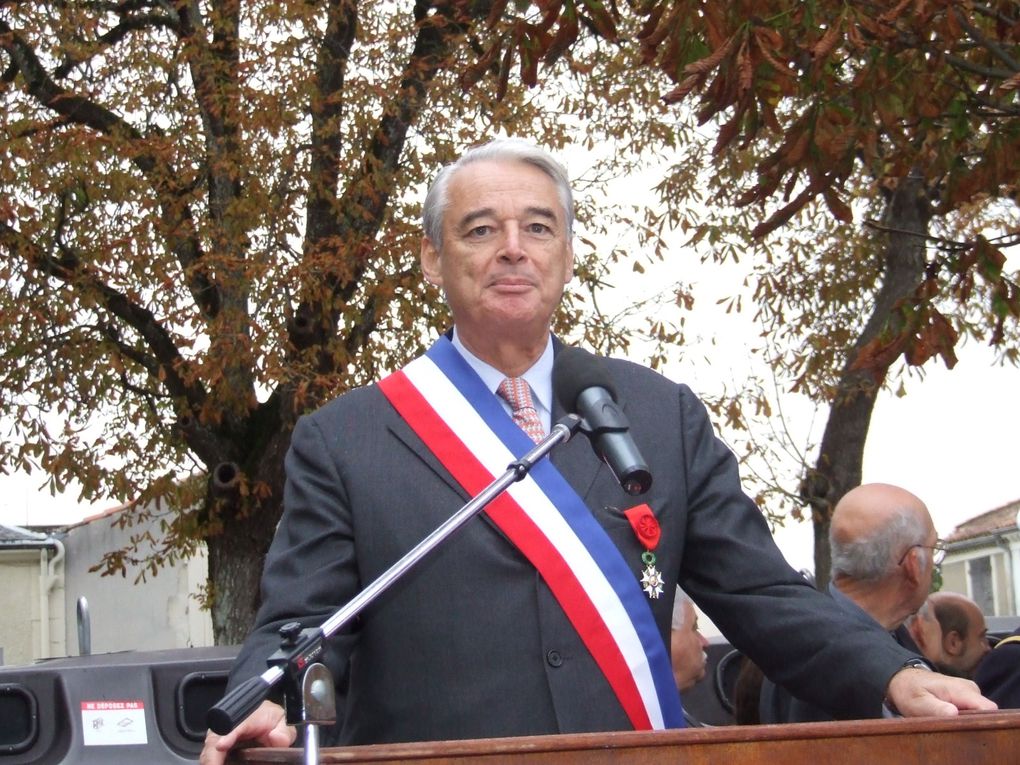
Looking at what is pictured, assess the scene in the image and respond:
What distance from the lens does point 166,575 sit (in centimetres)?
3095

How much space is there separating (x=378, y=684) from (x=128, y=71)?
447 inches

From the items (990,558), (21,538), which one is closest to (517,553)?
(990,558)

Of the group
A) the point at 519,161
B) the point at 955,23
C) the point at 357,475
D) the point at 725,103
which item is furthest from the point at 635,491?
the point at 955,23

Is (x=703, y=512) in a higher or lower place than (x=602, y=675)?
higher

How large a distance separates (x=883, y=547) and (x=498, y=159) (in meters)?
1.99

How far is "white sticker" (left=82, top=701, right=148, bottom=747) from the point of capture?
5.60 metres

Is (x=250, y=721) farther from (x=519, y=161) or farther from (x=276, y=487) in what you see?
(x=276, y=487)

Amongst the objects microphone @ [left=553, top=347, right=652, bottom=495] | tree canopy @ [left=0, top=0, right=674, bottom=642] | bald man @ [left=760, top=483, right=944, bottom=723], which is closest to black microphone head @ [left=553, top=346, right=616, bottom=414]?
microphone @ [left=553, top=347, right=652, bottom=495]

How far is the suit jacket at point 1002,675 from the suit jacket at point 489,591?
1724mm

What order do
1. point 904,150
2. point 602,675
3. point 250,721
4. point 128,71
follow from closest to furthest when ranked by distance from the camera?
point 250,721
point 602,675
point 904,150
point 128,71

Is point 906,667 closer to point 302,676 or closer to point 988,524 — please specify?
point 302,676

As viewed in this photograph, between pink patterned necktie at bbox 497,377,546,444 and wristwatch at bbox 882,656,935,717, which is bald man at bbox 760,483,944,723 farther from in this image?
wristwatch at bbox 882,656,935,717

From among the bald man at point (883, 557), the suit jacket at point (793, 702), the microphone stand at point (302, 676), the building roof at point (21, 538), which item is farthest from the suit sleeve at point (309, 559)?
the building roof at point (21, 538)

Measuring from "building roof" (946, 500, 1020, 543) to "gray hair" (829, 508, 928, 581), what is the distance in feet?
62.7
